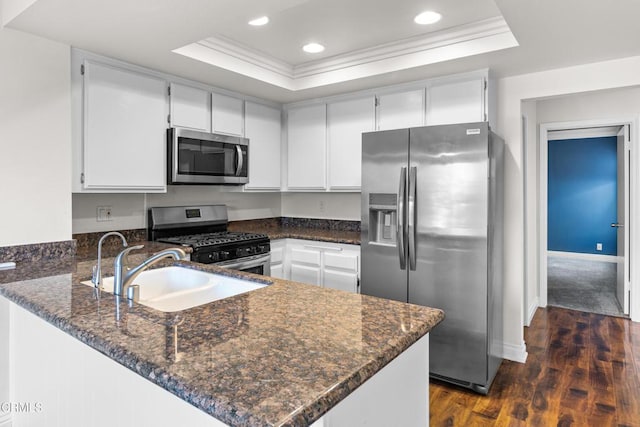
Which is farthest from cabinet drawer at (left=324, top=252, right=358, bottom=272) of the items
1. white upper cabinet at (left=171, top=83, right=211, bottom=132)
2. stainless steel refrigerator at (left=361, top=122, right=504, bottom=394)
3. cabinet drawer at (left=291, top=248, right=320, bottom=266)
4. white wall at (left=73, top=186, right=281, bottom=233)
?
white upper cabinet at (left=171, top=83, right=211, bottom=132)

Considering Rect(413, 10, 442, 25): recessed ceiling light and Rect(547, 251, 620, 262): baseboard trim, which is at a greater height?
Rect(413, 10, 442, 25): recessed ceiling light

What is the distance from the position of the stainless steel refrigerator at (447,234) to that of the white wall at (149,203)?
1.63 metres

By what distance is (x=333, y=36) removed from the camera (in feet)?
9.30

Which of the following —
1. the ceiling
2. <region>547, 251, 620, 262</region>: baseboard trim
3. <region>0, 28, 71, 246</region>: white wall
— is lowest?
<region>547, 251, 620, 262</region>: baseboard trim

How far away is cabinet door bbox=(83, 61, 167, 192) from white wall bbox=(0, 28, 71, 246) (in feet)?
0.55

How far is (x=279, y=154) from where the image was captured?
4.12 meters

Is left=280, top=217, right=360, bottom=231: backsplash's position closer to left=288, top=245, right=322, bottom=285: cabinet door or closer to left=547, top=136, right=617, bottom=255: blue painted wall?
left=288, top=245, right=322, bottom=285: cabinet door

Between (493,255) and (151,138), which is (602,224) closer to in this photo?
(493,255)

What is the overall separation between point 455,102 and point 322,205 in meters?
1.79

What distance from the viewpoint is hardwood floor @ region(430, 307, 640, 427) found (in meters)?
2.36

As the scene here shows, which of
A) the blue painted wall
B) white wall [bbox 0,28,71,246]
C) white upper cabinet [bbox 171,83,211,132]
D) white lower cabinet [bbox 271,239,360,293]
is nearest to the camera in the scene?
white wall [bbox 0,28,71,246]

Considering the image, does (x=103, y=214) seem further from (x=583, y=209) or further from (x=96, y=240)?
(x=583, y=209)

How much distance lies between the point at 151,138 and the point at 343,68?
160 centimetres

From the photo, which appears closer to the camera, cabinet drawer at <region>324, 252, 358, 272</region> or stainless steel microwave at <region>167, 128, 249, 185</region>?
stainless steel microwave at <region>167, 128, 249, 185</region>
